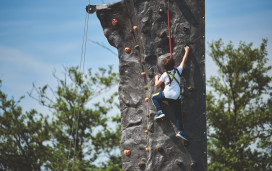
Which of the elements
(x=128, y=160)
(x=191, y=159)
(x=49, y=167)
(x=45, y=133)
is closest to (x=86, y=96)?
(x=45, y=133)

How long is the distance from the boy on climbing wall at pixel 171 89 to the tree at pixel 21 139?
507 inches

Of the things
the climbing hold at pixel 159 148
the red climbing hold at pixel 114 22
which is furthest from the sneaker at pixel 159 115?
the red climbing hold at pixel 114 22

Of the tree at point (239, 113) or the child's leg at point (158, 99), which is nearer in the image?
the child's leg at point (158, 99)

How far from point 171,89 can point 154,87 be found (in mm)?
349

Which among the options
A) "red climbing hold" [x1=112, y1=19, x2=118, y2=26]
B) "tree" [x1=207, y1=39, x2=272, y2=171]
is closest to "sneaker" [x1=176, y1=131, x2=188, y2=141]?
"red climbing hold" [x1=112, y1=19, x2=118, y2=26]

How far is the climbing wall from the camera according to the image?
4.23 m

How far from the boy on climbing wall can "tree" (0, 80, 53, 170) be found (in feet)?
42.2

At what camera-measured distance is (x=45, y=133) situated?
54.6ft

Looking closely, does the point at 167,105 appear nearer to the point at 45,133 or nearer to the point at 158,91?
the point at 158,91

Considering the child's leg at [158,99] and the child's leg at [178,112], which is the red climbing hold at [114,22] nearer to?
the child's leg at [158,99]

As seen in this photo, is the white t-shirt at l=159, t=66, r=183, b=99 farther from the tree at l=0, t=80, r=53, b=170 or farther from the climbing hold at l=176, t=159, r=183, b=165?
the tree at l=0, t=80, r=53, b=170

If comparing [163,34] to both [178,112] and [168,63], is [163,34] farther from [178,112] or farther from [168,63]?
[178,112]

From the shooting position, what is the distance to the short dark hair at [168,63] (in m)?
4.26

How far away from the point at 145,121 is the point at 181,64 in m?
1.12
